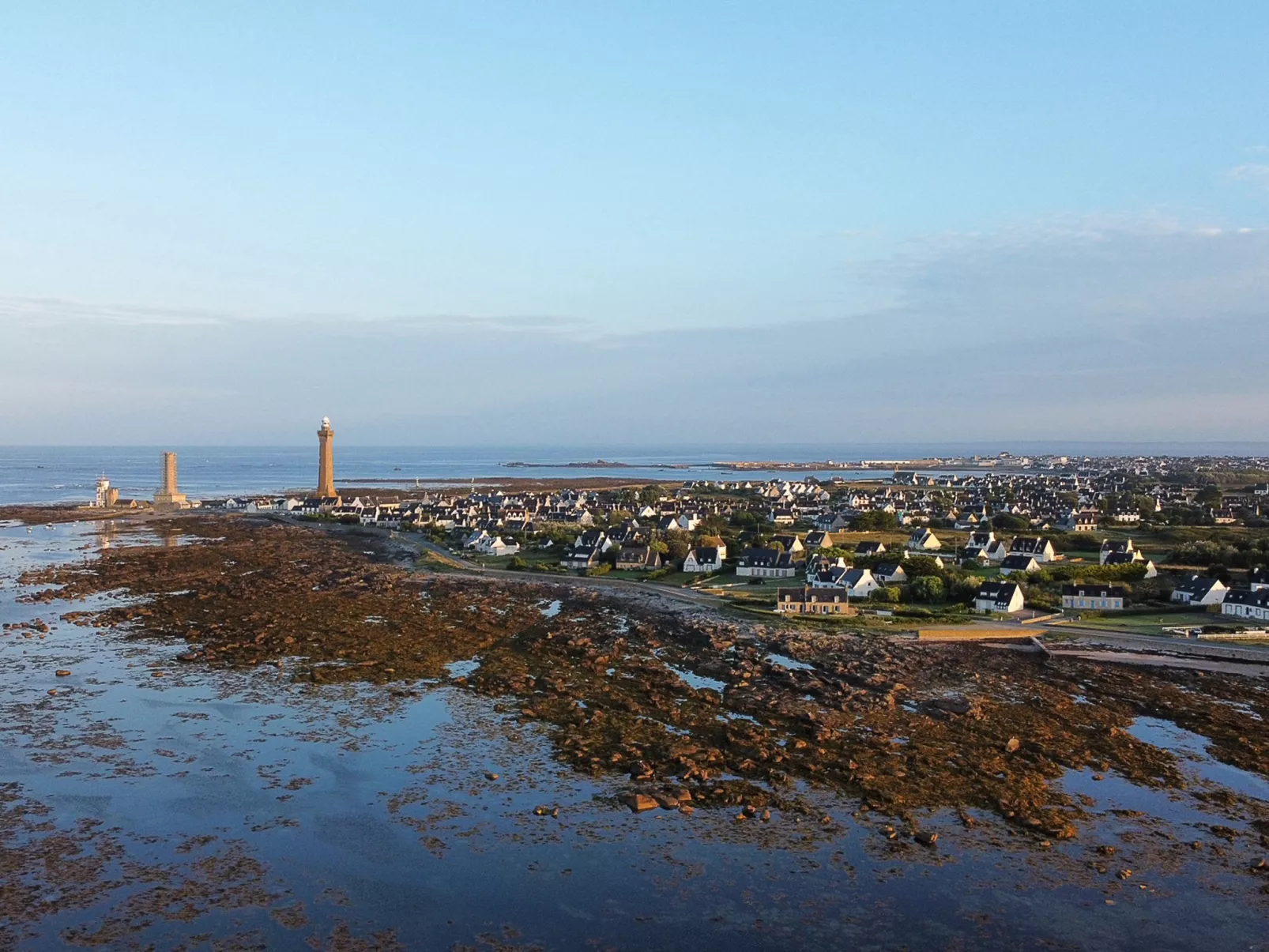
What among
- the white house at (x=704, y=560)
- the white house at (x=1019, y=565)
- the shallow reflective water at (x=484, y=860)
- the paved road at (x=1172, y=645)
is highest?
the white house at (x=1019, y=565)

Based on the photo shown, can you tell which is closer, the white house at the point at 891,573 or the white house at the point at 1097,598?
the white house at the point at 1097,598

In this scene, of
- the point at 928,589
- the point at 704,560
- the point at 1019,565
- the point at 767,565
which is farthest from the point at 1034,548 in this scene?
the point at 704,560

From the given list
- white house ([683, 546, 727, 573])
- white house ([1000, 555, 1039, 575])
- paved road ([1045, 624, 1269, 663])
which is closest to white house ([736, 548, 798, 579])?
white house ([683, 546, 727, 573])

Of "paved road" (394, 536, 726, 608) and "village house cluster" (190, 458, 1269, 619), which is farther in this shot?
"paved road" (394, 536, 726, 608)

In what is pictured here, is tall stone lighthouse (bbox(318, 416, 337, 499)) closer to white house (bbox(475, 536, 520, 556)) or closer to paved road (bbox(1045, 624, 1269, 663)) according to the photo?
white house (bbox(475, 536, 520, 556))

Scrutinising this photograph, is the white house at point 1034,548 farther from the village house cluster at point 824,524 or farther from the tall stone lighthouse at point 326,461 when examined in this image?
the tall stone lighthouse at point 326,461

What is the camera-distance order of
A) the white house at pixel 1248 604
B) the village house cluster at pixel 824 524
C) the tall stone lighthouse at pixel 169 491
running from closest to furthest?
the white house at pixel 1248 604 → the village house cluster at pixel 824 524 → the tall stone lighthouse at pixel 169 491

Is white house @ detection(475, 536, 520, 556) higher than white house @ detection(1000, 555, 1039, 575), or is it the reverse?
white house @ detection(1000, 555, 1039, 575)

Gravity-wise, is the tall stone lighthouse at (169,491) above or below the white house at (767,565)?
above

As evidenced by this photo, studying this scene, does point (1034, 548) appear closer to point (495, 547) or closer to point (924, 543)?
point (924, 543)

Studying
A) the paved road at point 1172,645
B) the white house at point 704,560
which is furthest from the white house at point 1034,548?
the paved road at point 1172,645

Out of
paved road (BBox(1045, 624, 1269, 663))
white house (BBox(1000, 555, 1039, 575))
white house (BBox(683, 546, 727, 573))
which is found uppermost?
white house (BBox(1000, 555, 1039, 575))

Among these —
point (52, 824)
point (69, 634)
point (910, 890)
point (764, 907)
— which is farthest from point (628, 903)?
point (69, 634)
